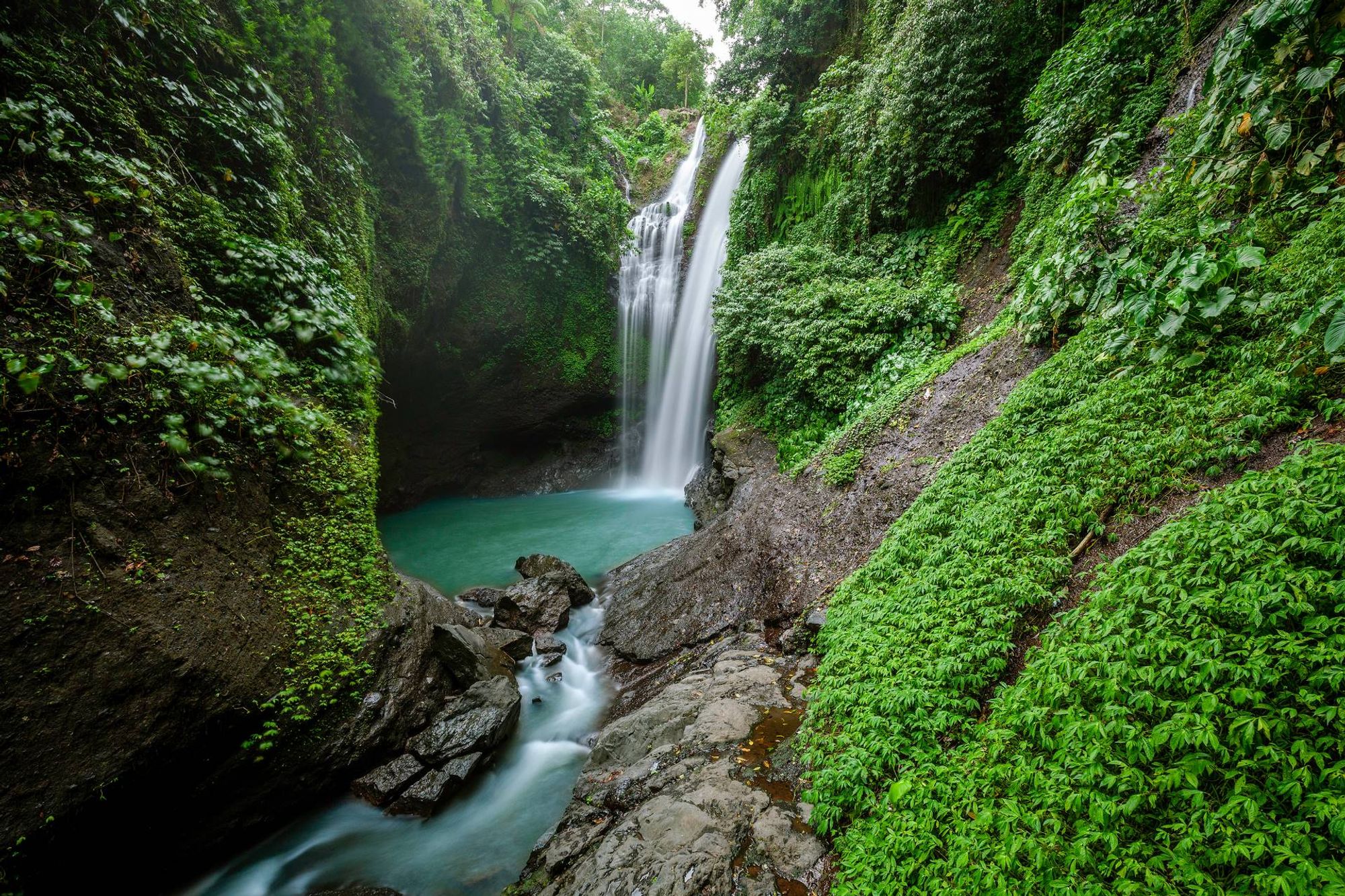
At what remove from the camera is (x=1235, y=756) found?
162cm

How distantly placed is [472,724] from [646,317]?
13373 mm

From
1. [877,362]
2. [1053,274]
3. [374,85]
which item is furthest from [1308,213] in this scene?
[374,85]

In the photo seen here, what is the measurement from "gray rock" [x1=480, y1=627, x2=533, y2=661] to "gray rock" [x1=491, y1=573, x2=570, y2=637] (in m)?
0.34

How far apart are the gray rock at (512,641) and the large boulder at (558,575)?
3.98 ft

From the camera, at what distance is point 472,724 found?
495 centimetres

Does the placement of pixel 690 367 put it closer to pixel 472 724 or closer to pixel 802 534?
pixel 802 534

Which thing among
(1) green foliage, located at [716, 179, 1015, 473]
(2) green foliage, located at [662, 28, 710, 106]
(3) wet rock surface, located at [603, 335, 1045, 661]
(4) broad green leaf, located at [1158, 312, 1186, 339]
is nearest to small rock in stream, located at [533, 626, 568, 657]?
(3) wet rock surface, located at [603, 335, 1045, 661]

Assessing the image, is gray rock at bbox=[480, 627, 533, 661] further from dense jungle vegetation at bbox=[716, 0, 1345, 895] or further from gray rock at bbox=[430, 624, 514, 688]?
dense jungle vegetation at bbox=[716, 0, 1345, 895]

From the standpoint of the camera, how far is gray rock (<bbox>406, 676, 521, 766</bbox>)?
15.5 feet

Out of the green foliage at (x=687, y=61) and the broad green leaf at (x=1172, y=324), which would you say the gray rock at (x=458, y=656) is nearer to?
the broad green leaf at (x=1172, y=324)

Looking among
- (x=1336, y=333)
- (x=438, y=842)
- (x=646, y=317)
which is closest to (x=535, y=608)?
(x=438, y=842)

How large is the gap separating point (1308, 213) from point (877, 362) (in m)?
4.60

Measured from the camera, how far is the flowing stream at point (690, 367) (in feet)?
48.1

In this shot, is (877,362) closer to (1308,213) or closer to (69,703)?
(1308,213)
